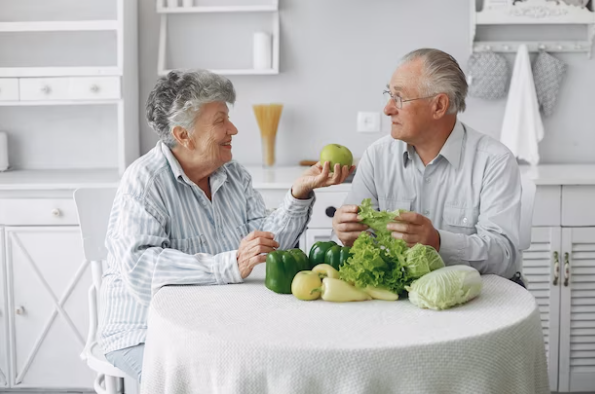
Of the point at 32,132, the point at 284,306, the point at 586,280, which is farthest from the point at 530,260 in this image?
the point at 32,132

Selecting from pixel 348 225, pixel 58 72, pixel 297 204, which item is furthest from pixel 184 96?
pixel 58 72

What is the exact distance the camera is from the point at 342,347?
1479 millimetres

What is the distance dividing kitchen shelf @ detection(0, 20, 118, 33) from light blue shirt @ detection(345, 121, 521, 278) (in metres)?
1.63

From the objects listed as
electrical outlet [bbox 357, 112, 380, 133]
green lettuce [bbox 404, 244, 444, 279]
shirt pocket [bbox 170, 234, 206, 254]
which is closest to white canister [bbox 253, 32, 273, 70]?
electrical outlet [bbox 357, 112, 380, 133]

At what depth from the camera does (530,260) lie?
3.37 meters

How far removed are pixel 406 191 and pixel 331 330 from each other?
101 centimetres

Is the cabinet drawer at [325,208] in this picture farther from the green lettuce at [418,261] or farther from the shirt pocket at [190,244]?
the green lettuce at [418,261]

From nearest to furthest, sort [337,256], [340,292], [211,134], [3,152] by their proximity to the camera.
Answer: [340,292], [337,256], [211,134], [3,152]

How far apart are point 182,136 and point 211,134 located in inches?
3.4

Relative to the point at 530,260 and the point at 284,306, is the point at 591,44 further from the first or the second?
the point at 284,306

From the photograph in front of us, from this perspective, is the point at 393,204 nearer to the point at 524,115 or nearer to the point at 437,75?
the point at 437,75

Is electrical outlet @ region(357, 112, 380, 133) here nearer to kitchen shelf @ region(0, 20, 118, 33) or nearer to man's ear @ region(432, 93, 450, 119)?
kitchen shelf @ region(0, 20, 118, 33)

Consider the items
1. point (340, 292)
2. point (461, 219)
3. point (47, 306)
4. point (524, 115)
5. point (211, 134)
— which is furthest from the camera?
point (524, 115)

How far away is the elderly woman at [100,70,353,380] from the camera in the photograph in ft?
6.46
